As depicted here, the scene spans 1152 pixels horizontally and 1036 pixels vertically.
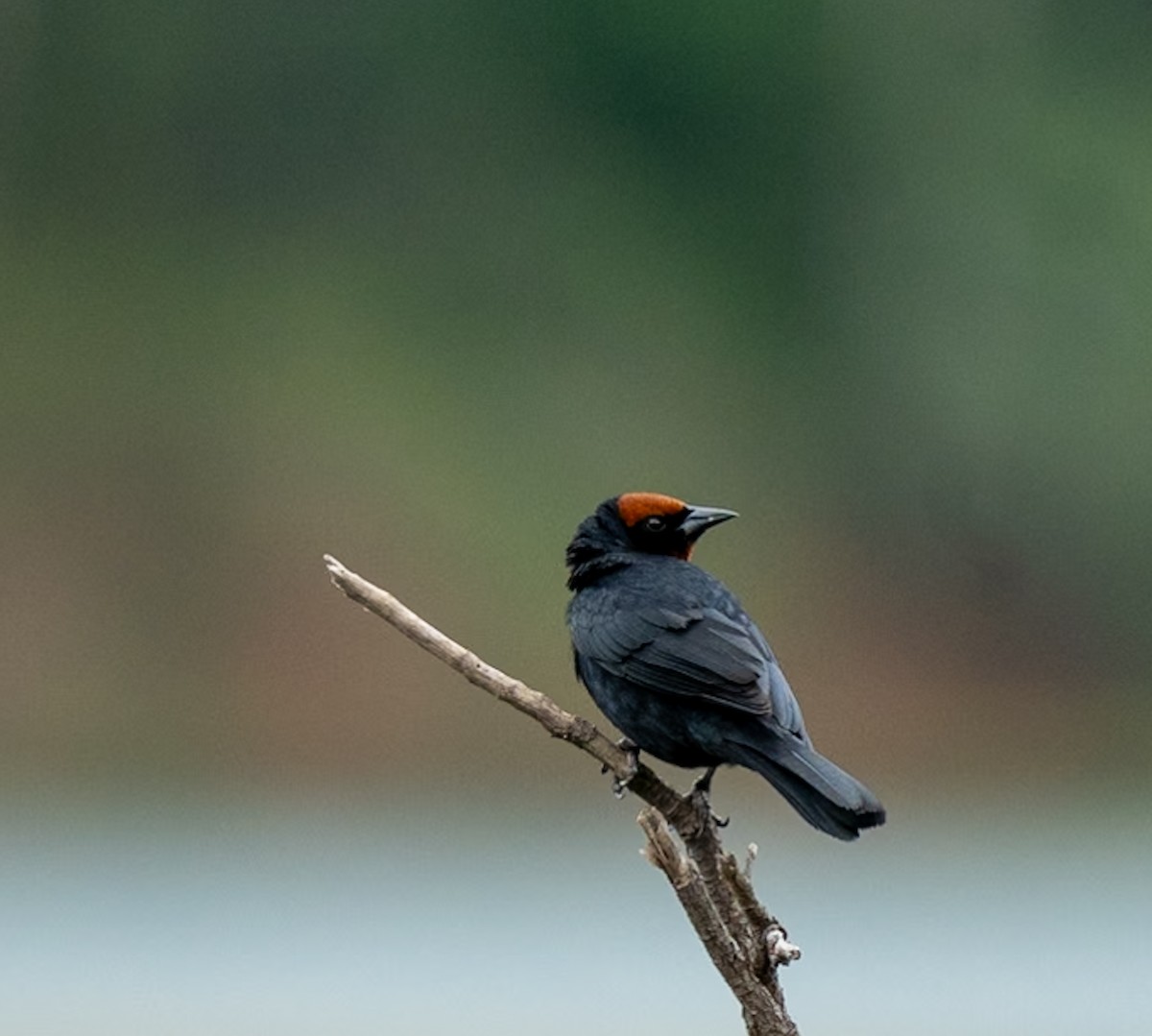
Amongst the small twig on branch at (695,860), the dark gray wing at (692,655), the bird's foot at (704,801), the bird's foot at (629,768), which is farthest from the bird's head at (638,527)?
the small twig on branch at (695,860)

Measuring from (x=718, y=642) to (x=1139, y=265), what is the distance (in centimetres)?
939

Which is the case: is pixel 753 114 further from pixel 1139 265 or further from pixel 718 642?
pixel 718 642

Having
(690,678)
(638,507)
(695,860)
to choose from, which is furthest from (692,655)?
(695,860)

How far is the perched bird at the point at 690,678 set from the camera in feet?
13.1

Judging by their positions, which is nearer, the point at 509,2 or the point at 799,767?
the point at 799,767

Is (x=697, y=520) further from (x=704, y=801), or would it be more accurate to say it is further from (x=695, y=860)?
(x=695, y=860)

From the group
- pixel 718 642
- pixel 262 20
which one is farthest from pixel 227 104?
pixel 718 642

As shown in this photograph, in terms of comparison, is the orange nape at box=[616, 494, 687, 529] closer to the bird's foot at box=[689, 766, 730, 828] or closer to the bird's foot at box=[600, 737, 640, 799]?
the bird's foot at box=[600, 737, 640, 799]

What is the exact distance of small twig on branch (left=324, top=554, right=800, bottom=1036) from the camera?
10.8 ft

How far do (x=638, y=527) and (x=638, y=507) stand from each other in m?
0.05

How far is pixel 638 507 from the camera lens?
4.89 m

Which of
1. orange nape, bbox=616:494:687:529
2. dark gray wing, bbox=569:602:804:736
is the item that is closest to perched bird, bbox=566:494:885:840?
dark gray wing, bbox=569:602:804:736

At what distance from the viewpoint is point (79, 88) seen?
45.6 ft

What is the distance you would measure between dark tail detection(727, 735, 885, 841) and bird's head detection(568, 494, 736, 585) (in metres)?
0.85
